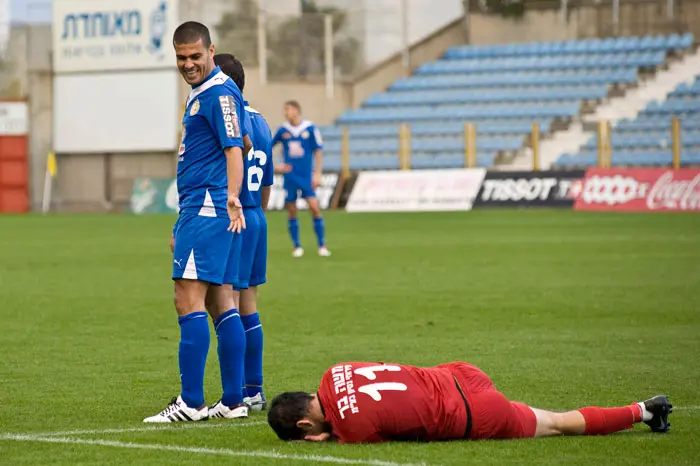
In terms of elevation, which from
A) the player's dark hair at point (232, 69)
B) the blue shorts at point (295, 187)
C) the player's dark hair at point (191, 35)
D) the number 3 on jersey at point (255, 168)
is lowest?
the blue shorts at point (295, 187)

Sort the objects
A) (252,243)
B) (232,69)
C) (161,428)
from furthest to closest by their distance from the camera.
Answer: (252,243)
(232,69)
(161,428)

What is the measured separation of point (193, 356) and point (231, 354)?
0.78ft

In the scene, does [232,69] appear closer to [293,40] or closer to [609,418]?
[609,418]

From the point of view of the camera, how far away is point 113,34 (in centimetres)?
4241

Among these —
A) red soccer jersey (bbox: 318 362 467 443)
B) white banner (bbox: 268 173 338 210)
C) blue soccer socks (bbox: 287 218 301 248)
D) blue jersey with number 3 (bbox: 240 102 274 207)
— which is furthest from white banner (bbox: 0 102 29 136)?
red soccer jersey (bbox: 318 362 467 443)

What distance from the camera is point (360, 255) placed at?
2111 centimetres

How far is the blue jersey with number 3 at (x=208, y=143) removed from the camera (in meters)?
7.54

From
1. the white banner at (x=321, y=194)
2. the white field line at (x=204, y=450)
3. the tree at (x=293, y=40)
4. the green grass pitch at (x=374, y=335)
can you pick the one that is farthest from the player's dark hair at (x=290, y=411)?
the tree at (x=293, y=40)

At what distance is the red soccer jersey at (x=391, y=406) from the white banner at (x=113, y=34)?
34.7 meters

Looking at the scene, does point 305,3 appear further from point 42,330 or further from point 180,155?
point 180,155

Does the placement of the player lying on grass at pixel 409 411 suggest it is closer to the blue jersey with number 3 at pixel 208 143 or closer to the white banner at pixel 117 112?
the blue jersey with number 3 at pixel 208 143

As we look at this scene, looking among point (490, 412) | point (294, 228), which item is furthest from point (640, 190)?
point (490, 412)

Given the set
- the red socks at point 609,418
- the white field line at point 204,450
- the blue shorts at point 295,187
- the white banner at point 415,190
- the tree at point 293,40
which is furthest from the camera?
the tree at point 293,40

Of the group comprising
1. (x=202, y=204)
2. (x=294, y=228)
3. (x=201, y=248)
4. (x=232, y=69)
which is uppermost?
(x=232, y=69)
